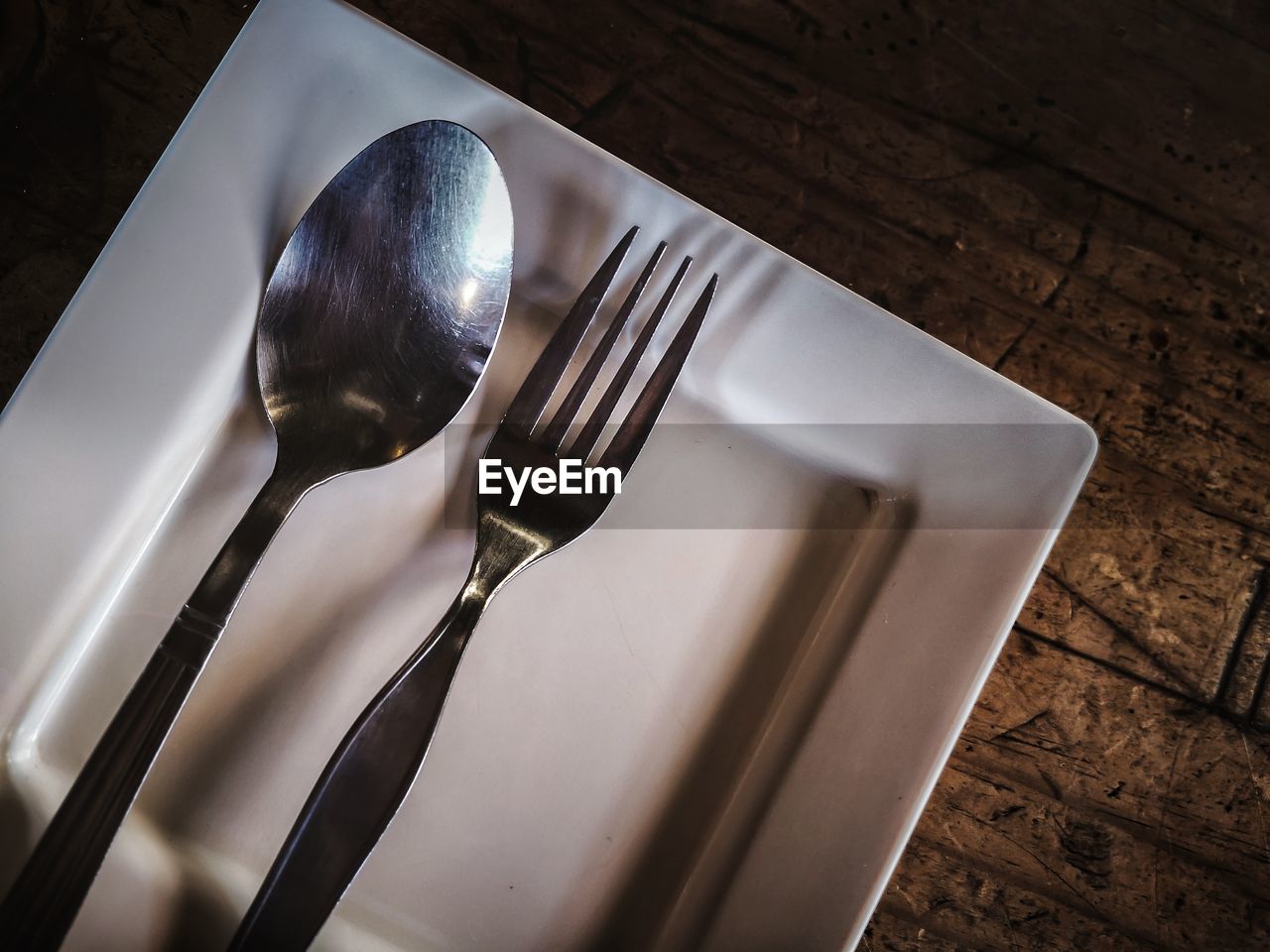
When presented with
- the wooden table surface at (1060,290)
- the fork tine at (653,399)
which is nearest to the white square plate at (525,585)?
the fork tine at (653,399)

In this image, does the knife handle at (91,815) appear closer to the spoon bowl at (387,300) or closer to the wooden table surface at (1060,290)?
the spoon bowl at (387,300)

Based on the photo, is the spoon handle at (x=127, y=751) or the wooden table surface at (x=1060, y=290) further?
the wooden table surface at (x=1060, y=290)

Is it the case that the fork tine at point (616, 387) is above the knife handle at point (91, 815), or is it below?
above

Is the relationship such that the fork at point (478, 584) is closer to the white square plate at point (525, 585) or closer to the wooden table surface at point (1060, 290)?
the white square plate at point (525, 585)

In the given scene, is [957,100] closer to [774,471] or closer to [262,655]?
[774,471]

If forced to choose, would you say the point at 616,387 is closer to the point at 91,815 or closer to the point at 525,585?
the point at 525,585

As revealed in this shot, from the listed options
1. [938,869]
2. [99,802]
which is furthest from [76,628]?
[938,869]

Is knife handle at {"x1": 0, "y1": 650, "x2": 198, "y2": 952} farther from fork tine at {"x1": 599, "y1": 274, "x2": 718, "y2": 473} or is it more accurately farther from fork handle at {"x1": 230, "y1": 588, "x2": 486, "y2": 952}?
fork tine at {"x1": 599, "y1": 274, "x2": 718, "y2": 473}
